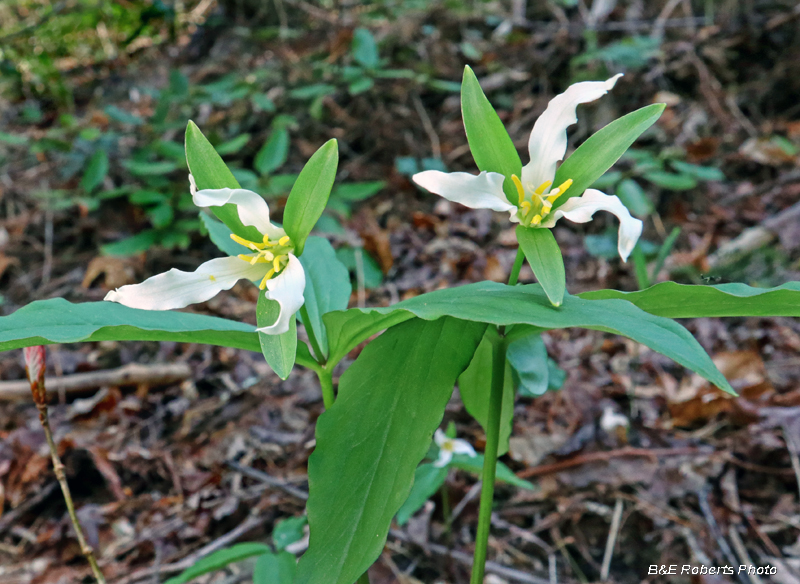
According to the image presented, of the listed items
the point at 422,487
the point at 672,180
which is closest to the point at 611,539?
the point at 422,487

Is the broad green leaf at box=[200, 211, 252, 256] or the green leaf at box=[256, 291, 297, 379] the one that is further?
the broad green leaf at box=[200, 211, 252, 256]

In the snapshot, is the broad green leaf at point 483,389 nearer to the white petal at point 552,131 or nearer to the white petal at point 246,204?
the white petal at point 552,131

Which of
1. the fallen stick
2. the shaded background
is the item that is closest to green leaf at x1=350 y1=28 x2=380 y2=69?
the shaded background

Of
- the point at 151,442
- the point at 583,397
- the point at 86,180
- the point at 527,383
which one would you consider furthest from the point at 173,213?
the point at 527,383

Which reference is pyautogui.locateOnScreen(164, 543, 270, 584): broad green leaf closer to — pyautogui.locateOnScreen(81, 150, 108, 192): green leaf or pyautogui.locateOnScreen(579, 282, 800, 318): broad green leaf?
pyautogui.locateOnScreen(579, 282, 800, 318): broad green leaf

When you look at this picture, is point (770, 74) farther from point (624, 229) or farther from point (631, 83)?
point (624, 229)

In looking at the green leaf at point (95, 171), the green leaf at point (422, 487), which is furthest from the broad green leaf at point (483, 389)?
the green leaf at point (95, 171)

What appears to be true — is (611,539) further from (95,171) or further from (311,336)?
(95,171)
